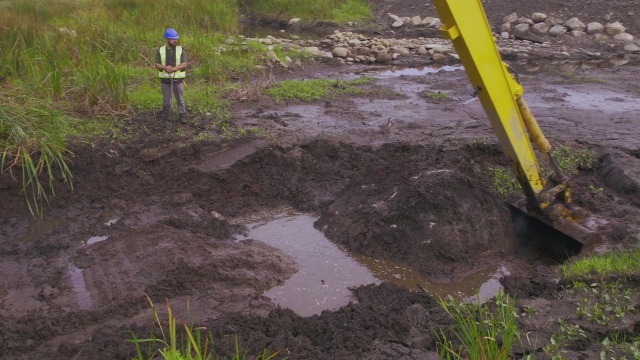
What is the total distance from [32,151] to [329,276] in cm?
366

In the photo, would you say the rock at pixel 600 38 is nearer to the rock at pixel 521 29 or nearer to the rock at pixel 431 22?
the rock at pixel 521 29

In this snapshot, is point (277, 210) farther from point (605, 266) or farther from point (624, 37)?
point (624, 37)

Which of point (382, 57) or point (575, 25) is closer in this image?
point (382, 57)

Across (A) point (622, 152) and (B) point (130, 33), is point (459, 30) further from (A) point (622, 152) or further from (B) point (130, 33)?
(B) point (130, 33)

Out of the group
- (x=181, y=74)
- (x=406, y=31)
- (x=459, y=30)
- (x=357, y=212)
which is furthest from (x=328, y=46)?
(x=459, y=30)

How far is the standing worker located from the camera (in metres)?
8.54

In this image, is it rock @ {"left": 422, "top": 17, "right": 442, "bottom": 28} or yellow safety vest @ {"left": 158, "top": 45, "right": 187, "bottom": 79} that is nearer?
yellow safety vest @ {"left": 158, "top": 45, "right": 187, "bottom": 79}

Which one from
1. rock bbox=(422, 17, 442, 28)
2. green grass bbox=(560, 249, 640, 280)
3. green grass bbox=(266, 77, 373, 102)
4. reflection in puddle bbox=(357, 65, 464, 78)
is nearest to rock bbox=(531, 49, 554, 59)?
Answer: reflection in puddle bbox=(357, 65, 464, 78)

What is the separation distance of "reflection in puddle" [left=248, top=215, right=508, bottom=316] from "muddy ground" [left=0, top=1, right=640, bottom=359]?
123 millimetres

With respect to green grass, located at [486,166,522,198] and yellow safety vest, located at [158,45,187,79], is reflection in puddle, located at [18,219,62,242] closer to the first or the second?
yellow safety vest, located at [158,45,187,79]

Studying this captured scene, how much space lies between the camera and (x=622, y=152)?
7.95 m

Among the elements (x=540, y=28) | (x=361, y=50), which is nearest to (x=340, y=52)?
(x=361, y=50)

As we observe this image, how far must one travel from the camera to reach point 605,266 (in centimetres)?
530

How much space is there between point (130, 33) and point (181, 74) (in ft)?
13.4
